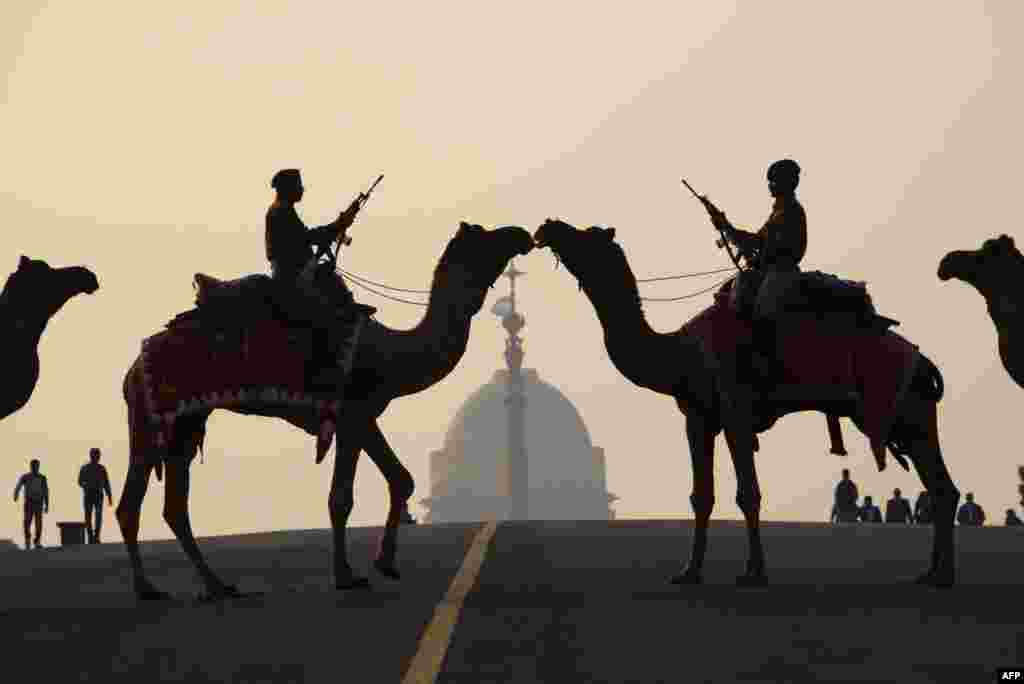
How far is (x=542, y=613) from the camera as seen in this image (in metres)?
18.8

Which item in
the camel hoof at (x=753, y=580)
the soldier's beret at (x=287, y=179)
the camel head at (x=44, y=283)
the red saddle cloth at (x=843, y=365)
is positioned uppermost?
the soldier's beret at (x=287, y=179)

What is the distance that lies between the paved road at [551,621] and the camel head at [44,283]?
2.92m

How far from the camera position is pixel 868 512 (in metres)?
57.7

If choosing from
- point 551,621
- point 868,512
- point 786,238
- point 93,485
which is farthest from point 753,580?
point 868,512

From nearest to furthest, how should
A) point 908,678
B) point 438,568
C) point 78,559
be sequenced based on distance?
point 908,678
point 438,568
point 78,559

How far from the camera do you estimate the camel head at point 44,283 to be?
74.9 feet

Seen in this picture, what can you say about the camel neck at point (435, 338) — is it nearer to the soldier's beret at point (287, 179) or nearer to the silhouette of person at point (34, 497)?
the soldier's beret at point (287, 179)

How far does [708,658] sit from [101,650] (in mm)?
4592

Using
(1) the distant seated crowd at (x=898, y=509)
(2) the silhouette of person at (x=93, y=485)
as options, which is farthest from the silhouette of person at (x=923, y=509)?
(2) the silhouette of person at (x=93, y=485)

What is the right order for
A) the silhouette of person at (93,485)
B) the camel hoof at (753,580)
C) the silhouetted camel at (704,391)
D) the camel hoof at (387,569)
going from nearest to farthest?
the camel hoof at (753,580) → the silhouetted camel at (704,391) → the camel hoof at (387,569) → the silhouette of person at (93,485)

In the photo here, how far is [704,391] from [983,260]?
3.27 m

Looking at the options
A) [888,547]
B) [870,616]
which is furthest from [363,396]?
[888,547]

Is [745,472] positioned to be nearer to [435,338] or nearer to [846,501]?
[435,338]

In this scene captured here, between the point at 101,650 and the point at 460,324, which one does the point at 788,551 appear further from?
the point at 101,650
